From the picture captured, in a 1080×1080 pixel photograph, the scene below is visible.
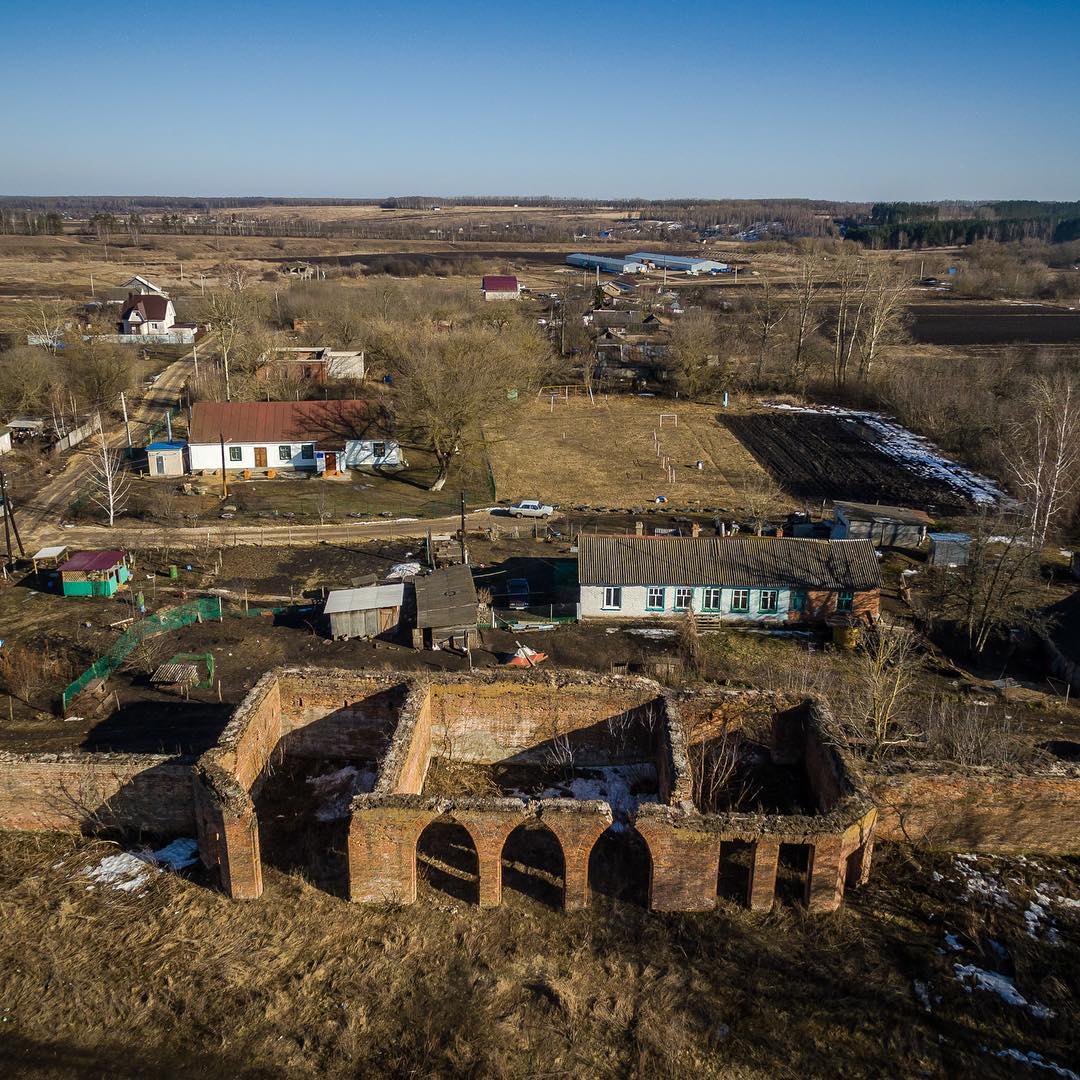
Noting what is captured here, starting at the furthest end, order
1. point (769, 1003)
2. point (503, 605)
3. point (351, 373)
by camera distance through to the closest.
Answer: point (351, 373), point (503, 605), point (769, 1003)

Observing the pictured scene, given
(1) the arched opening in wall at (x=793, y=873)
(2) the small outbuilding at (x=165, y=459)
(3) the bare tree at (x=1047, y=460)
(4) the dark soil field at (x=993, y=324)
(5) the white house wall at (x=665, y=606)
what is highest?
(4) the dark soil field at (x=993, y=324)

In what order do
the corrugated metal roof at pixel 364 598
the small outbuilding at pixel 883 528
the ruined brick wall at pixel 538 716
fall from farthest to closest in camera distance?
the small outbuilding at pixel 883 528 → the corrugated metal roof at pixel 364 598 → the ruined brick wall at pixel 538 716

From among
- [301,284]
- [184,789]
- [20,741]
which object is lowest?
[20,741]

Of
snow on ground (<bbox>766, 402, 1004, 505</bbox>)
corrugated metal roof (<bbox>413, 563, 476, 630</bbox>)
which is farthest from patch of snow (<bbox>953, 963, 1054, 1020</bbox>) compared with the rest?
snow on ground (<bbox>766, 402, 1004, 505</bbox>)

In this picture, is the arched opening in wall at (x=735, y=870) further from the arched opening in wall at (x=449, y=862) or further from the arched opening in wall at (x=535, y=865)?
the arched opening in wall at (x=449, y=862)

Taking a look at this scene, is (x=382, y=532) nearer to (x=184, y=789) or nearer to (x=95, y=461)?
(x=95, y=461)

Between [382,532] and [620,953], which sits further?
[382,532]

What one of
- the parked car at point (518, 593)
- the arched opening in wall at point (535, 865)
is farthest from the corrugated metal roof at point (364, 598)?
the arched opening in wall at point (535, 865)

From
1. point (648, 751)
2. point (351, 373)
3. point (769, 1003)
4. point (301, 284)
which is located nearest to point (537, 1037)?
point (769, 1003)

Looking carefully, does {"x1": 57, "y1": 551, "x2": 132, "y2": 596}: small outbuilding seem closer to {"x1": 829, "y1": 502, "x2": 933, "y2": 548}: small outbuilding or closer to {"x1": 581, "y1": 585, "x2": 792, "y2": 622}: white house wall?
{"x1": 581, "y1": 585, "x2": 792, "y2": 622}: white house wall
